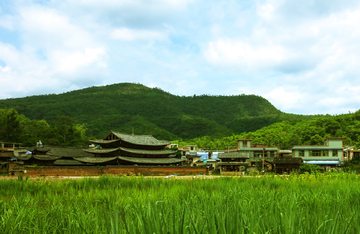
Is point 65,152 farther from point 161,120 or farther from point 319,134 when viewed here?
point 161,120

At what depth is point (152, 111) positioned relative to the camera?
120m

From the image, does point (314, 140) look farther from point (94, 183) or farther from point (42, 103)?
point (42, 103)

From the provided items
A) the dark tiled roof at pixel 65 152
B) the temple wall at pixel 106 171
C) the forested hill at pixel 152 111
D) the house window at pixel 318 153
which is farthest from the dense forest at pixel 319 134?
the dark tiled roof at pixel 65 152

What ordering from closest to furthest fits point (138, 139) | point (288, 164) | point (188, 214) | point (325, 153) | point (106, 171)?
point (188, 214)
point (106, 171)
point (288, 164)
point (138, 139)
point (325, 153)

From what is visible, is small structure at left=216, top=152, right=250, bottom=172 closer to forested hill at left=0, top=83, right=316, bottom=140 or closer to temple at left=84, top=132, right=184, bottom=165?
temple at left=84, top=132, right=184, bottom=165

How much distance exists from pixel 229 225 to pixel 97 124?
92.2 metres

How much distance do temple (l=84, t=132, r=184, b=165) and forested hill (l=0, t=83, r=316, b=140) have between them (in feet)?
149

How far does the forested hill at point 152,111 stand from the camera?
9431 cm

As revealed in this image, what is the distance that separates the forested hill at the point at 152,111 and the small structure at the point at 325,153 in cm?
4961

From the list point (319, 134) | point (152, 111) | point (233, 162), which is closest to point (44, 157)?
point (233, 162)

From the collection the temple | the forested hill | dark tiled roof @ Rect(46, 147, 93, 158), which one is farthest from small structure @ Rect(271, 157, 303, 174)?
the forested hill

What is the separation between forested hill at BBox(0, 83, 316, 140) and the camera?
309ft

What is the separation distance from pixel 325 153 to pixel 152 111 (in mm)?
87003

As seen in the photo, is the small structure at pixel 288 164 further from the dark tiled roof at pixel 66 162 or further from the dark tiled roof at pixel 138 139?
the dark tiled roof at pixel 66 162
